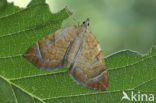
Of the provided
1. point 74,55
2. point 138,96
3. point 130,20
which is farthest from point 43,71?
point 130,20

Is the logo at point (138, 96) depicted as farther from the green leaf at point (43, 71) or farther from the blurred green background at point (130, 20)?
the blurred green background at point (130, 20)

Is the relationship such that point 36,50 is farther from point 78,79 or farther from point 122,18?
point 122,18

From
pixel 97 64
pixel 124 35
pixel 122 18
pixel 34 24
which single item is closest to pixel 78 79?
pixel 97 64

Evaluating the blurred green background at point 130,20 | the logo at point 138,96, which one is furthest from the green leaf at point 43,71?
the blurred green background at point 130,20

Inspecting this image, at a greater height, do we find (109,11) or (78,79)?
(109,11)

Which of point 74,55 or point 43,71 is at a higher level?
point 74,55

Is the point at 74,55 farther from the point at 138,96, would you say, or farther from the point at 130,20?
the point at 130,20

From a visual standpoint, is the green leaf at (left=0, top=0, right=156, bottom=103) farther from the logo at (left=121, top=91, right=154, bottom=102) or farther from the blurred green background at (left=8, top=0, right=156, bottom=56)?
Result: the blurred green background at (left=8, top=0, right=156, bottom=56)
